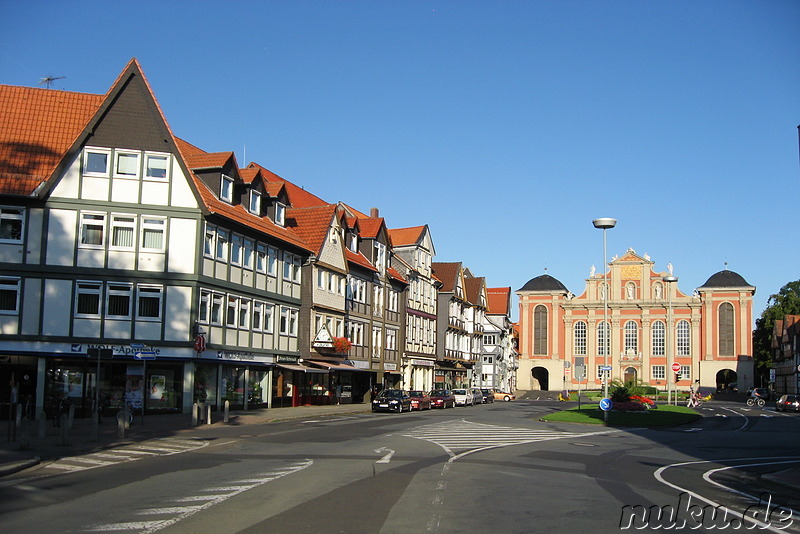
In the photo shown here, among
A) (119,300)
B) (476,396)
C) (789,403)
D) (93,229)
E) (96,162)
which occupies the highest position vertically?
(96,162)

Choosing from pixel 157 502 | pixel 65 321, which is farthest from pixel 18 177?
pixel 157 502

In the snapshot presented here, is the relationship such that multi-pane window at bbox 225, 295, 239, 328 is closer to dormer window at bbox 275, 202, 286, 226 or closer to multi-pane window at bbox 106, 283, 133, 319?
multi-pane window at bbox 106, 283, 133, 319

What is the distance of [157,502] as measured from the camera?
12.3 meters

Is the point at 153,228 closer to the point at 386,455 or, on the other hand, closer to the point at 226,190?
the point at 226,190

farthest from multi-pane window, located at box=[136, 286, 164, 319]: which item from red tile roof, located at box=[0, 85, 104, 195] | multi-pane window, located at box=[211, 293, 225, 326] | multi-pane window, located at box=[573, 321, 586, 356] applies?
multi-pane window, located at box=[573, 321, 586, 356]

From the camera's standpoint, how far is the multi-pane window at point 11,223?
1329 inches

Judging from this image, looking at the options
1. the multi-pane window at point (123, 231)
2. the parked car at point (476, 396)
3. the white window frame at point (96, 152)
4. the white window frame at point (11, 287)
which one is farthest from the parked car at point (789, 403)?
the white window frame at point (11, 287)

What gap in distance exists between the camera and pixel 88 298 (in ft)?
114

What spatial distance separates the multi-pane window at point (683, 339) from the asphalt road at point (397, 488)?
9753 centimetres

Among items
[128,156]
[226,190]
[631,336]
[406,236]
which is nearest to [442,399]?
[406,236]

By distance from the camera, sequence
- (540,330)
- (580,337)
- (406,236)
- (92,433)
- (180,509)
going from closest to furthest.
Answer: (180,509) → (92,433) → (406,236) → (580,337) → (540,330)

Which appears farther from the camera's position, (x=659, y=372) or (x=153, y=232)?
(x=659, y=372)

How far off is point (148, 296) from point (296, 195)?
2420 centimetres

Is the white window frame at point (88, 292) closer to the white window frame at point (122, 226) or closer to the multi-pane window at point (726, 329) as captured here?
the white window frame at point (122, 226)
